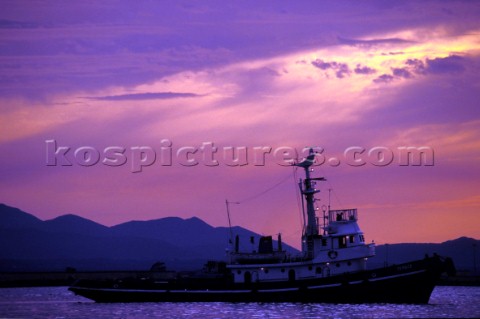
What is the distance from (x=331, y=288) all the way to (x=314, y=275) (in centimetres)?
261

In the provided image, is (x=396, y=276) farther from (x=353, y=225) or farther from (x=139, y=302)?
(x=139, y=302)

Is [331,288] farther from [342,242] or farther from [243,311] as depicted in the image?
[243,311]

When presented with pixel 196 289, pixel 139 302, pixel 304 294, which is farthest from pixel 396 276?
pixel 139 302

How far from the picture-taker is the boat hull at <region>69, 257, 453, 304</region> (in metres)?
76.2

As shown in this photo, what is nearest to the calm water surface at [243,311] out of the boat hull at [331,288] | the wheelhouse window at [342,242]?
the boat hull at [331,288]

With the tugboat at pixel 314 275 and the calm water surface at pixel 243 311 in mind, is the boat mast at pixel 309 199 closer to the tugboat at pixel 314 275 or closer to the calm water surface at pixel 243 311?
the tugboat at pixel 314 275

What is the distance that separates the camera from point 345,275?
76.9 metres

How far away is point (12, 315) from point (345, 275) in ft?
92.0

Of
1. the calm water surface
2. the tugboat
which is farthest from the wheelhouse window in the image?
the calm water surface

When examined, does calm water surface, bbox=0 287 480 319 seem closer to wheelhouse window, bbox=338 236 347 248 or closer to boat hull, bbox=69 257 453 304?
boat hull, bbox=69 257 453 304

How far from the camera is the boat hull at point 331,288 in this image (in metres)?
76.2

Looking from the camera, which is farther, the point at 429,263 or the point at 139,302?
the point at 139,302

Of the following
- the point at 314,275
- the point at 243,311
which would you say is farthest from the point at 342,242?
the point at 243,311

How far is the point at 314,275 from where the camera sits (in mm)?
79312
